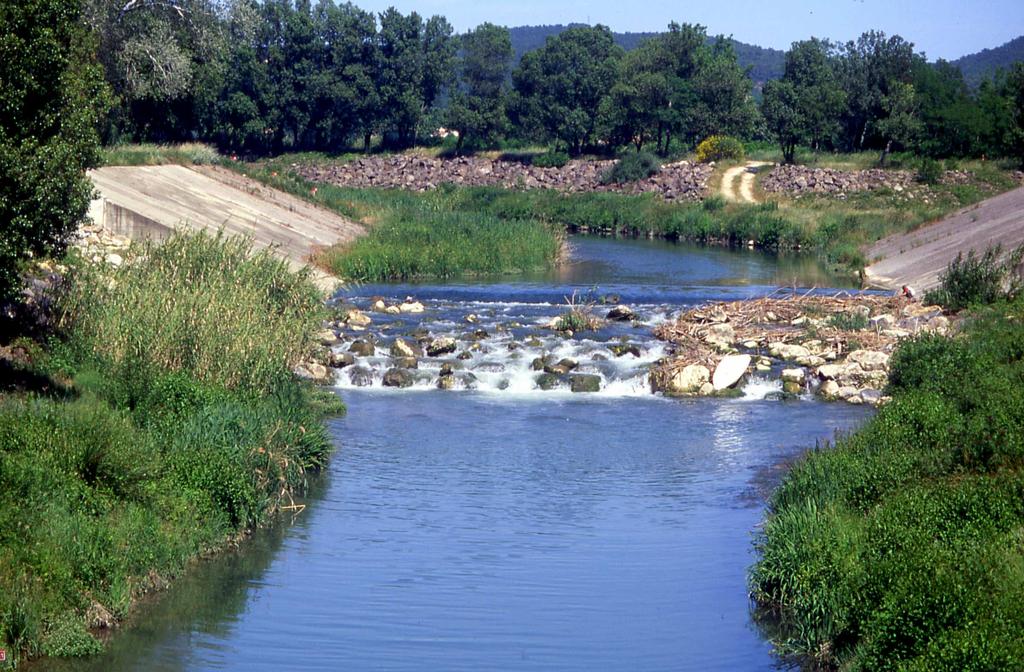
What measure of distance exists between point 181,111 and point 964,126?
140 ft

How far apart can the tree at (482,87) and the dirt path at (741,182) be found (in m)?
23.7

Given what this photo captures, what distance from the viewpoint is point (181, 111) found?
69000 mm

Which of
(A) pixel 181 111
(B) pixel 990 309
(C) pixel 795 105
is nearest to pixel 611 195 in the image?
(C) pixel 795 105

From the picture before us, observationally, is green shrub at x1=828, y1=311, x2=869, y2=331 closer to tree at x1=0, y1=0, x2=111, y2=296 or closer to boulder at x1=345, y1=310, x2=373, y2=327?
boulder at x1=345, y1=310, x2=373, y2=327

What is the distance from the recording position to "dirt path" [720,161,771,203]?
70062 millimetres

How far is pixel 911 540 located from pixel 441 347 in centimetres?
1858

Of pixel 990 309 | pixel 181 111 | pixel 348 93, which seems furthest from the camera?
pixel 348 93

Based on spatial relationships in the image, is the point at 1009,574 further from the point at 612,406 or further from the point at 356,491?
the point at 612,406

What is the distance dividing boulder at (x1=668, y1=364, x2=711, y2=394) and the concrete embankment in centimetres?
1376

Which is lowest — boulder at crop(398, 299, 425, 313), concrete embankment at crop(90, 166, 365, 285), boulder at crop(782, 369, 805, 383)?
boulder at crop(782, 369, 805, 383)

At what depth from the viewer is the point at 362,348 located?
96.9 feet

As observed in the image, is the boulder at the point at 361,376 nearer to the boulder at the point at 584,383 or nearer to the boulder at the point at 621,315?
the boulder at the point at 584,383

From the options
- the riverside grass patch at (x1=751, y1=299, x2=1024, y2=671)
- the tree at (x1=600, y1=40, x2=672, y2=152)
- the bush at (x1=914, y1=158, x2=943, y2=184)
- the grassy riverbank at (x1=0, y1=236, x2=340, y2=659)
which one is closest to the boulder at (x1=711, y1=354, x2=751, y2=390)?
the grassy riverbank at (x1=0, y1=236, x2=340, y2=659)

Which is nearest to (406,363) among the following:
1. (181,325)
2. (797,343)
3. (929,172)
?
(797,343)
